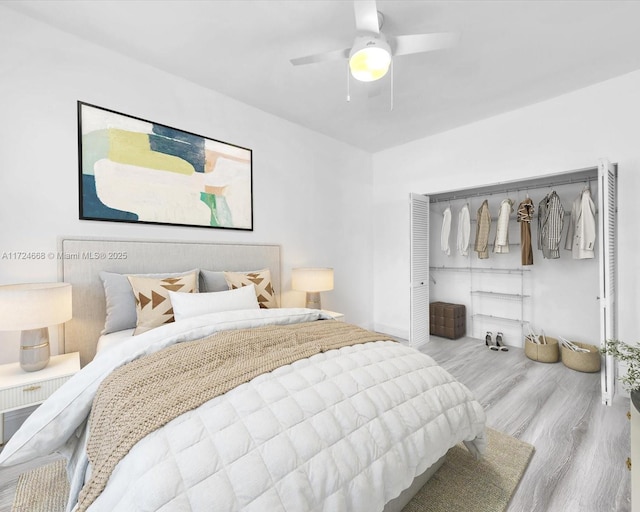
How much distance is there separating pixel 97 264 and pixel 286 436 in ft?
6.71

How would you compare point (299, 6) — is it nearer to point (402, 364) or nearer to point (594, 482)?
point (402, 364)

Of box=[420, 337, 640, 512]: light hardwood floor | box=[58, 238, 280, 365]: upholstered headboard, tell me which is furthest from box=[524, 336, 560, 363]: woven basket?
box=[58, 238, 280, 365]: upholstered headboard

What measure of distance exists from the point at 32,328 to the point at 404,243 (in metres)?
3.70

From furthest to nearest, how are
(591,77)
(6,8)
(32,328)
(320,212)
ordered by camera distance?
(320,212), (591,77), (6,8), (32,328)

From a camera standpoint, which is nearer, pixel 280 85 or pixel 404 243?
pixel 280 85

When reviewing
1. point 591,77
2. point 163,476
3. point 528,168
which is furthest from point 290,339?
point 591,77

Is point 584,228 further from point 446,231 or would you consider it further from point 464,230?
point 446,231

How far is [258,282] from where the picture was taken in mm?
2693

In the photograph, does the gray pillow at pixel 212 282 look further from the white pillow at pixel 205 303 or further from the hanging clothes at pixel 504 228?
the hanging clothes at pixel 504 228

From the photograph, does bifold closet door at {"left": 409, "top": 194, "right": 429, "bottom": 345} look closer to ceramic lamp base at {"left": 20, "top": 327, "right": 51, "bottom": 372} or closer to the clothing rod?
the clothing rod

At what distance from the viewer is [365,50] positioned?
5.77 ft

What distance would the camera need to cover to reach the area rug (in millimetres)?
1376

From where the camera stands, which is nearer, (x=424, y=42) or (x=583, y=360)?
(x=424, y=42)

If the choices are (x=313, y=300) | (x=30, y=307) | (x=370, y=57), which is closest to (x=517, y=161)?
(x=370, y=57)
